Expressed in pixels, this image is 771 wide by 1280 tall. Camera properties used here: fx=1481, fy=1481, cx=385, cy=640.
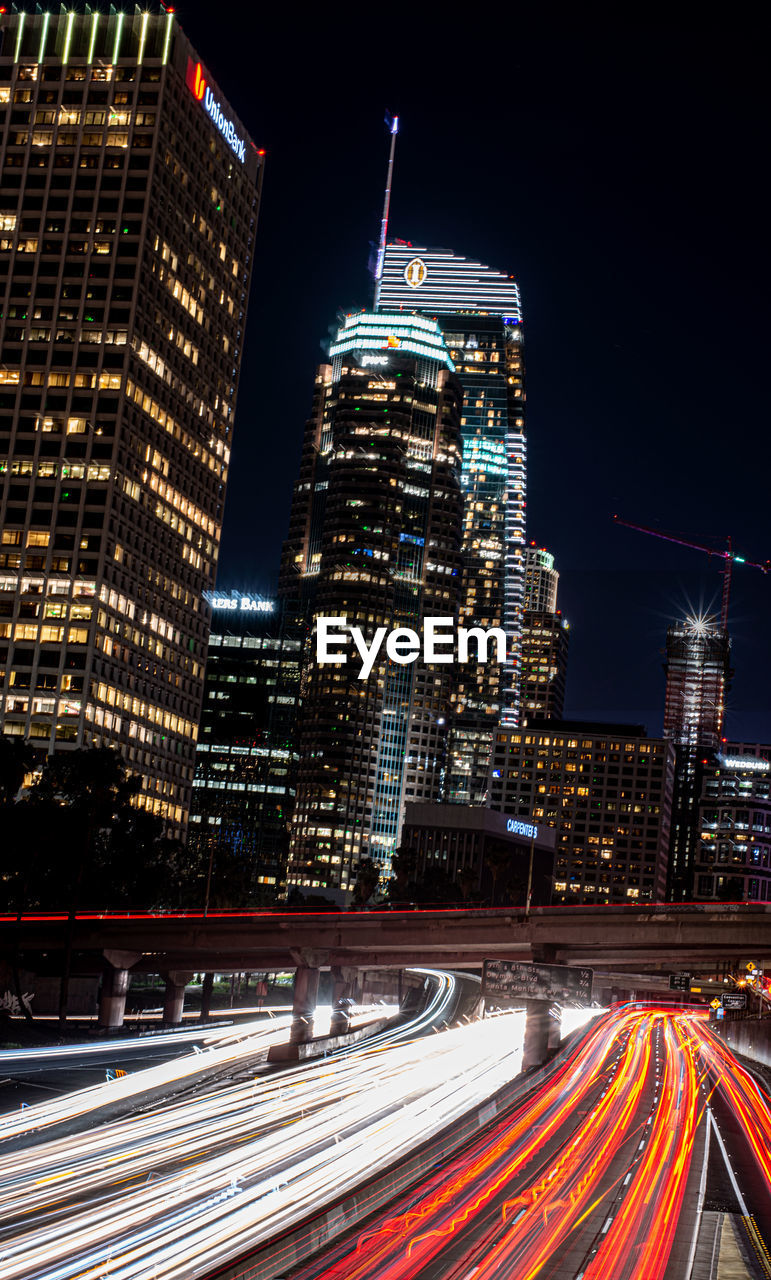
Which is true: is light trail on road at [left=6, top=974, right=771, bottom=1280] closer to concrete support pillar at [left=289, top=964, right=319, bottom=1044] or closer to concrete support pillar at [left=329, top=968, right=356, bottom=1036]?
concrete support pillar at [left=289, top=964, right=319, bottom=1044]

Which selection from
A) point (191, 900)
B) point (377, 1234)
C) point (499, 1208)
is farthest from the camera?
point (191, 900)

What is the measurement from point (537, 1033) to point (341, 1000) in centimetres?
8756

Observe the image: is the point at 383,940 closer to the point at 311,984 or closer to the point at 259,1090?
the point at 311,984

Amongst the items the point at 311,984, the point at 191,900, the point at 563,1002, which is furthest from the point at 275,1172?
the point at 191,900

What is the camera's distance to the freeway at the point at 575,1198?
41.9m

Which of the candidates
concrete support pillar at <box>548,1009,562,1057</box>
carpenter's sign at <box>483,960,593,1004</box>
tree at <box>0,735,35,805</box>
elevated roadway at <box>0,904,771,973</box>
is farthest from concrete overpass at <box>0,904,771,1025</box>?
carpenter's sign at <box>483,960,593,1004</box>

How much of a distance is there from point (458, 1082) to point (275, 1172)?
122 feet

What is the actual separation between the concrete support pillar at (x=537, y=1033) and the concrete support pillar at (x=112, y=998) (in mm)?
54122

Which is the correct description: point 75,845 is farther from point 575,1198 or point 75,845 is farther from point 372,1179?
point 575,1198

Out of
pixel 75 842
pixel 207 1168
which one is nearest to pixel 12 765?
pixel 75 842

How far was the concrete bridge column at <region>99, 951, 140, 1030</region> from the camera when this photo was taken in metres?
139

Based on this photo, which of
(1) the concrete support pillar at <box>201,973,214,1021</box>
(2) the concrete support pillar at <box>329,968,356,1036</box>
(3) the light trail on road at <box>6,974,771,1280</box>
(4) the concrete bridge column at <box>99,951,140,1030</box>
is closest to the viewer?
(3) the light trail on road at <box>6,974,771,1280</box>

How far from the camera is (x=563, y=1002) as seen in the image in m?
97.4

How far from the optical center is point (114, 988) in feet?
464
